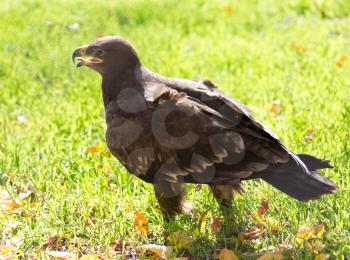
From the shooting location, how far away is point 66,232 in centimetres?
414

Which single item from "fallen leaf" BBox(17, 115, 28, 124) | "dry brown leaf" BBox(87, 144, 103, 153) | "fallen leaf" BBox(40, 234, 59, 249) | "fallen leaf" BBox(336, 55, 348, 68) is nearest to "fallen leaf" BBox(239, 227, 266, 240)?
"fallen leaf" BBox(40, 234, 59, 249)

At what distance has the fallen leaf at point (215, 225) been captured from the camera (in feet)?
13.4

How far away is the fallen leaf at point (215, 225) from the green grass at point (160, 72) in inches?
1.6

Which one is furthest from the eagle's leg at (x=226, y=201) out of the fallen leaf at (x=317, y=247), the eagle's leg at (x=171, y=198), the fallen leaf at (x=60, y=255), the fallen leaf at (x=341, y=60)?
the fallen leaf at (x=341, y=60)

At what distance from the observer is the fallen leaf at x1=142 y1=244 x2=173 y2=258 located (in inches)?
150

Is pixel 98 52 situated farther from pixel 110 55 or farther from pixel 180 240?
pixel 180 240

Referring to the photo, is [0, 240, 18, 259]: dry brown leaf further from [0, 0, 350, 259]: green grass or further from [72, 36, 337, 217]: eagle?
[72, 36, 337, 217]: eagle

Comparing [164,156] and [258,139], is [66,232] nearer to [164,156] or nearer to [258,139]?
[164,156]

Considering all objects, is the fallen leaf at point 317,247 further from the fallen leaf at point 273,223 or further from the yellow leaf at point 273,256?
the fallen leaf at point 273,223

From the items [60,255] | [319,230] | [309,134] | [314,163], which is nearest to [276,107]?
[309,134]

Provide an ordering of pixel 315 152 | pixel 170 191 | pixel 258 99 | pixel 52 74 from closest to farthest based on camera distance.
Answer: pixel 170 191, pixel 315 152, pixel 258 99, pixel 52 74

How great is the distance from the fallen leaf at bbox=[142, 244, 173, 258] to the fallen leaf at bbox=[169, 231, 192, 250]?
0.06 m

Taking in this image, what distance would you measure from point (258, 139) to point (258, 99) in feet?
7.65

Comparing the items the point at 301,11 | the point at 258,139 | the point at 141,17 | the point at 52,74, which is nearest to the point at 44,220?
the point at 258,139
